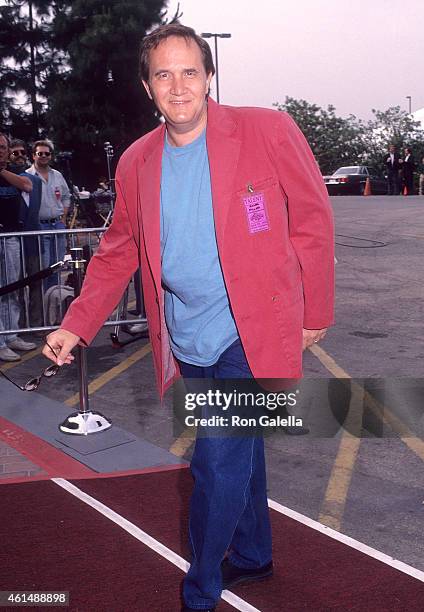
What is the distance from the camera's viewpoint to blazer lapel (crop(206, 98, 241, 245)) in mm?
2824

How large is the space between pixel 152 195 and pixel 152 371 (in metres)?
4.61

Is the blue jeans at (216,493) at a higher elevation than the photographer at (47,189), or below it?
below

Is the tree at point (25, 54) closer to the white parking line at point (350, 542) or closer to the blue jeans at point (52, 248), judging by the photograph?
the blue jeans at point (52, 248)

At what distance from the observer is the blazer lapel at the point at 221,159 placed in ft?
9.27

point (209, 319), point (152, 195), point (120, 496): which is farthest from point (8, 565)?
point (152, 195)

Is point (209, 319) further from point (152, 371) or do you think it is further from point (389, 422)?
point (152, 371)

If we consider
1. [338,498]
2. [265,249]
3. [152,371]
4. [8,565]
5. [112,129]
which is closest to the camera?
[265,249]

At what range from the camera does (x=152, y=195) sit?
117 inches

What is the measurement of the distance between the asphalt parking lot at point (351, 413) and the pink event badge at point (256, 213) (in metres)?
1.82

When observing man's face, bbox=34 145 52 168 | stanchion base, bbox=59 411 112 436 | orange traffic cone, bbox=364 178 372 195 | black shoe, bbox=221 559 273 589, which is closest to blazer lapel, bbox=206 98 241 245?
black shoe, bbox=221 559 273 589

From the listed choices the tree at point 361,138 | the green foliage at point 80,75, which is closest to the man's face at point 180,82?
the green foliage at point 80,75

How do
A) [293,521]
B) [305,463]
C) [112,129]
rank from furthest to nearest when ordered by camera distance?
1. [112,129]
2. [305,463]
3. [293,521]

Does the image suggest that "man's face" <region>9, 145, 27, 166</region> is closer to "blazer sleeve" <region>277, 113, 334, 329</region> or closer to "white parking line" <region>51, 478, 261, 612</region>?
"white parking line" <region>51, 478, 261, 612</region>

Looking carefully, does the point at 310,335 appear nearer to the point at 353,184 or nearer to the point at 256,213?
the point at 256,213
